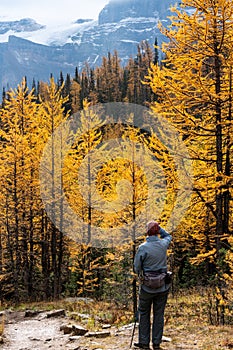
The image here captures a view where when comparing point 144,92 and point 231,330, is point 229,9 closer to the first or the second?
point 231,330

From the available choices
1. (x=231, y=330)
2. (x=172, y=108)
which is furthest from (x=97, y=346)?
(x=172, y=108)

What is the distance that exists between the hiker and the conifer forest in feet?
7.89

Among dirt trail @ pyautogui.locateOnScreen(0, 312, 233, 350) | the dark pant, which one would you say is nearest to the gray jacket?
the dark pant

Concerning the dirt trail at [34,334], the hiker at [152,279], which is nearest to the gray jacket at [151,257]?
the hiker at [152,279]

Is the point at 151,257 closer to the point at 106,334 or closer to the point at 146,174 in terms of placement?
the point at 106,334

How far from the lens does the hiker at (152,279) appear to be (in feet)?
21.7

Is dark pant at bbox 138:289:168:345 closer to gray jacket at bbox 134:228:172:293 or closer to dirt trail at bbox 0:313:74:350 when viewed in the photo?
gray jacket at bbox 134:228:172:293

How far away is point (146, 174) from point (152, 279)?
26.8 feet

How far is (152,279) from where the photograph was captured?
257 inches

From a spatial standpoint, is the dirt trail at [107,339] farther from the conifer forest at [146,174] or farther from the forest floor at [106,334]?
the conifer forest at [146,174]

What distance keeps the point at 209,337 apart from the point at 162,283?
1708 mm

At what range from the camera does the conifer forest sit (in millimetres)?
9586

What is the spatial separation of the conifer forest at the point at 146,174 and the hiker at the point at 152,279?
241 centimetres

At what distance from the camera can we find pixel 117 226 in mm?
17531
